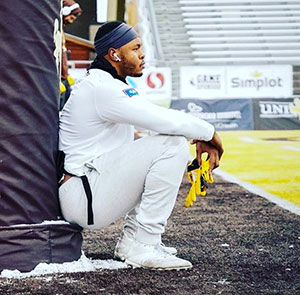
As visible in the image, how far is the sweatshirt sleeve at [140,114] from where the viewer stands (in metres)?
3.27

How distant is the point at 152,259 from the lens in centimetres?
335

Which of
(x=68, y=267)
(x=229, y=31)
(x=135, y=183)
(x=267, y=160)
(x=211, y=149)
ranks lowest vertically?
(x=267, y=160)

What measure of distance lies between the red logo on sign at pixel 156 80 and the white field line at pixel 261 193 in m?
10.5

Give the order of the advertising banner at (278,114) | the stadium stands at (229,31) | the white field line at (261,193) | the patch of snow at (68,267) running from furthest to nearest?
1. the stadium stands at (229,31)
2. the advertising banner at (278,114)
3. the white field line at (261,193)
4. the patch of snow at (68,267)

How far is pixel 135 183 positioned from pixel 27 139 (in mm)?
485

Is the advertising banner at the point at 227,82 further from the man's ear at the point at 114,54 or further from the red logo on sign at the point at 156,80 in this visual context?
the man's ear at the point at 114,54

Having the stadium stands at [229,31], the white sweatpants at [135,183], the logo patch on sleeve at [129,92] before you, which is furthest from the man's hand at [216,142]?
the stadium stands at [229,31]

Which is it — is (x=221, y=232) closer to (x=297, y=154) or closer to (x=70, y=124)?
(x=70, y=124)

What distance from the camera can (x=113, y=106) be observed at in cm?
328

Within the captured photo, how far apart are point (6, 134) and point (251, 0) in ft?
76.3

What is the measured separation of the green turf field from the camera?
7.15 m

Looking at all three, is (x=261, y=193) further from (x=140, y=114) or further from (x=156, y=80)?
(x=156, y=80)

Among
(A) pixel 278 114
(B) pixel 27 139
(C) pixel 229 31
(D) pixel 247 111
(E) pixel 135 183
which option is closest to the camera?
(B) pixel 27 139

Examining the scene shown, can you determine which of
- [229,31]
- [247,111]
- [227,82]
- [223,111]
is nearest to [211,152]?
[223,111]
